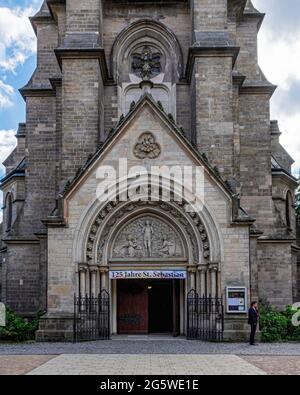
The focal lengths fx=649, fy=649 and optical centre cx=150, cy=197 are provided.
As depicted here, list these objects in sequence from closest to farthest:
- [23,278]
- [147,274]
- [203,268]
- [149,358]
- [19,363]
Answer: [19,363], [149,358], [203,268], [147,274], [23,278]

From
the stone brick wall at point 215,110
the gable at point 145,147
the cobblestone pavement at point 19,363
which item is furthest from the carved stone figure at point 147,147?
the cobblestone pavement at point 19,363

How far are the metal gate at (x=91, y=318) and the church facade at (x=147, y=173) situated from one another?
322 millimetres

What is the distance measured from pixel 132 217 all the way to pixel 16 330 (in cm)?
581

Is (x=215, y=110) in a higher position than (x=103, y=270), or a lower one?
higher

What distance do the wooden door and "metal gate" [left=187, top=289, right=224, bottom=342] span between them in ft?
9.02

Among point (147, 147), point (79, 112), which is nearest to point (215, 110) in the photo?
point (147, 147)

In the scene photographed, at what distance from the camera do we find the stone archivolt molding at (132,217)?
76.3 feet

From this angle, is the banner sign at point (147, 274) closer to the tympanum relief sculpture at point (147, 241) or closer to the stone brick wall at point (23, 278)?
the tympanum relief sculpture at point (147, 241)

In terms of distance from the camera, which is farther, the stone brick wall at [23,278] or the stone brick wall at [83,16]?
the stone brick wall at [23,278]

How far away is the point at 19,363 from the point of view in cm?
1562

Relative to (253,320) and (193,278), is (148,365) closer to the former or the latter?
(253,320)

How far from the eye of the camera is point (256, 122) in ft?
96.4

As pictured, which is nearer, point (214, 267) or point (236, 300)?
point (236, 300)

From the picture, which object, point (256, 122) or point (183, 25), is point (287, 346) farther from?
point (183, 25)
